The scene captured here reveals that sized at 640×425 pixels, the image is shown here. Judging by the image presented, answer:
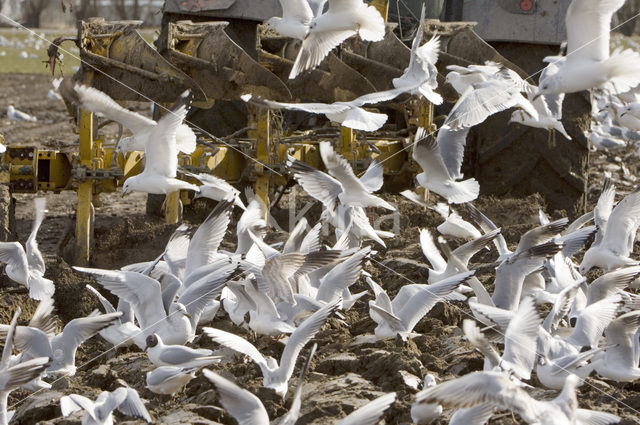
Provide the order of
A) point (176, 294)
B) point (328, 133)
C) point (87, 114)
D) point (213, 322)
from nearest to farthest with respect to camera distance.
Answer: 1. point (176, 294)
2. point (213, 322)
3. point (87, 114)
4. point (328, 133)

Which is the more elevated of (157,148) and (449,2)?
(449,2)

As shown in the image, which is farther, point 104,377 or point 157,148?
point 157,148

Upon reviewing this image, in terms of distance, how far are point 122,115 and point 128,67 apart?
3.35 ft

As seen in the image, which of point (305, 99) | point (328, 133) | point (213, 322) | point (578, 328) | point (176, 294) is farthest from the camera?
point (328, 133)

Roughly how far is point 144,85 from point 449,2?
310cm

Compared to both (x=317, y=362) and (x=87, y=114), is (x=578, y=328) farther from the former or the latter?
(x=87, y=114)

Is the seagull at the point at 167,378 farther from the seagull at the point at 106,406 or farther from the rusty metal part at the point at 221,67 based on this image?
the rusty metal part at the point at 221,67

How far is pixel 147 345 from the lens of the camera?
638 centimetres

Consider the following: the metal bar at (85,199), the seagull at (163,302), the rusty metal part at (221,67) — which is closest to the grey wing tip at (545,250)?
the seagull at (163,302)

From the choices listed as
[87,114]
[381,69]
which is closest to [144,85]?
[87,114]

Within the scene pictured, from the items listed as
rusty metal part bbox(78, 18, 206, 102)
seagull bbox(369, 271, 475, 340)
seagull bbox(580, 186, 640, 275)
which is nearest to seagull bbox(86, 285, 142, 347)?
seagull bbox(369, 271, 475, 340)

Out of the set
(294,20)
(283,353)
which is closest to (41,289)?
(283,353)

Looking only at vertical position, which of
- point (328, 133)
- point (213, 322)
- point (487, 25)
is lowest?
point (213, 322)

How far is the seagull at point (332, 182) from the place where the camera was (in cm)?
759
